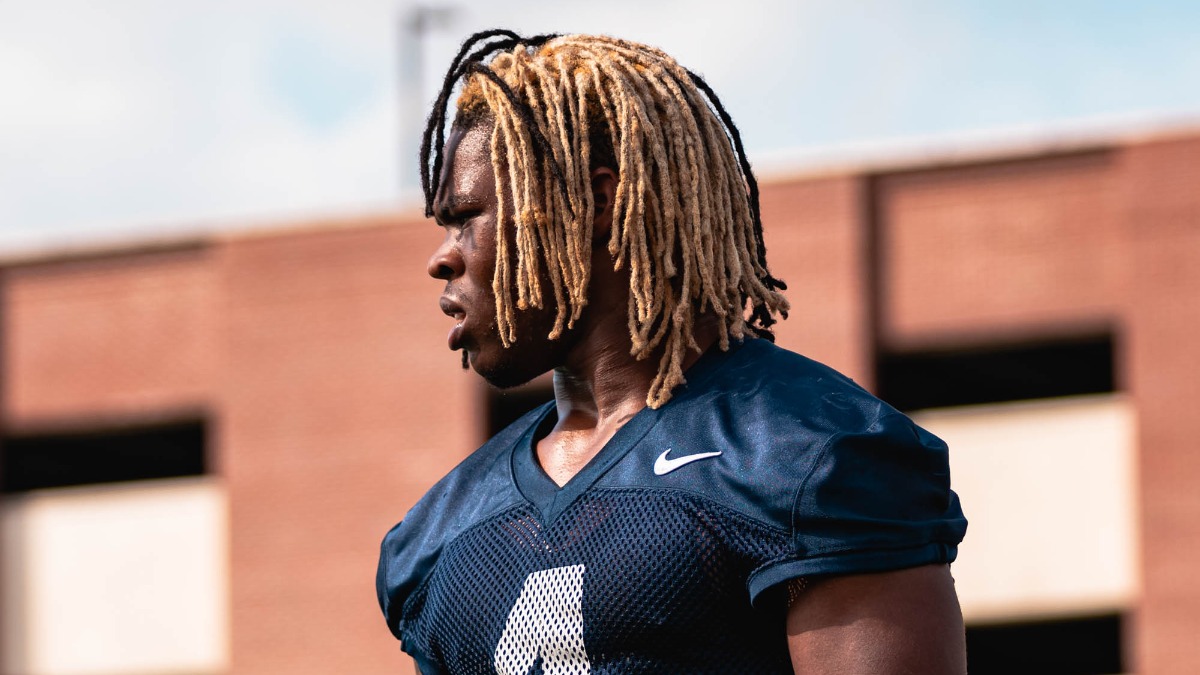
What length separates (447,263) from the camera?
322 cm

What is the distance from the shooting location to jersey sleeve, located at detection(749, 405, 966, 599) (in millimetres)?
2697

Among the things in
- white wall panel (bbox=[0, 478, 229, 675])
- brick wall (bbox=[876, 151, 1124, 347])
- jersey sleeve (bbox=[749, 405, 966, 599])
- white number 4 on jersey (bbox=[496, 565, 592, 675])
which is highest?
jersey sleeve (bbox=[749, 405, 966, 599])

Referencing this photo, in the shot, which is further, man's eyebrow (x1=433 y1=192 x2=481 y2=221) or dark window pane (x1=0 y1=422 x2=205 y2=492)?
dark window pane (x1=0 y1=422 x2=205 y2=492)

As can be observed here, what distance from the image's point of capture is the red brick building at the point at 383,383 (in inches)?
717

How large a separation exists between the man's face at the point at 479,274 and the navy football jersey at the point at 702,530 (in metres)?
0.19

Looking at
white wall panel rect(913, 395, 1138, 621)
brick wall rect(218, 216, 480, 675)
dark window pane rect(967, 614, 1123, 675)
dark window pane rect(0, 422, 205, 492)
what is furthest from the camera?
dark window pane rect(0, 422, 205, 492)

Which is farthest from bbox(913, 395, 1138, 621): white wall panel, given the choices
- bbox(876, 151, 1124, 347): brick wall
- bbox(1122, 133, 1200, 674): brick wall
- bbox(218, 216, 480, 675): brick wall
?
bbox(218, 216, 480, 675): brick wall

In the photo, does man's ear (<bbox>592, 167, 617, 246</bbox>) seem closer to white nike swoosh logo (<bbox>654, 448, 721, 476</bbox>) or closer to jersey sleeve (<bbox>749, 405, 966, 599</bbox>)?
white nike swoosh logo (<bbox>654, 448, 721, 476</bbox>)

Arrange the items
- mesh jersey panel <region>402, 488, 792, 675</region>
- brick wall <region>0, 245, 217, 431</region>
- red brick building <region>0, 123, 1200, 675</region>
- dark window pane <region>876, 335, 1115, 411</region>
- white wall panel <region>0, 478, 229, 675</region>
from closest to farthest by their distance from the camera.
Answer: mesh jersey panel <region>402, 488, 792, 675</region> → red brick building <region>0, 123, 1200, 675</region> → dark window pane <region>876, 335, 1115, 411</region> → white wall panel <region>0, 478, 229, 675</region> → brick wall <region>0, 245, 217, 431</region>

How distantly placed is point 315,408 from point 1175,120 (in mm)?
9582

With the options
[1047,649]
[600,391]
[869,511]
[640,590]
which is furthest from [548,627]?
[1047,649]

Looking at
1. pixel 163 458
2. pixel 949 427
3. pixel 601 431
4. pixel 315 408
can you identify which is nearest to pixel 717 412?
pixel 601 431

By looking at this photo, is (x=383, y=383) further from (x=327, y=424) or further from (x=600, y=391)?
(x=600, y=391)

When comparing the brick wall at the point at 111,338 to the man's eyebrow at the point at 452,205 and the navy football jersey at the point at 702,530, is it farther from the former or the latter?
the navy football jersey at the point at 702,530
